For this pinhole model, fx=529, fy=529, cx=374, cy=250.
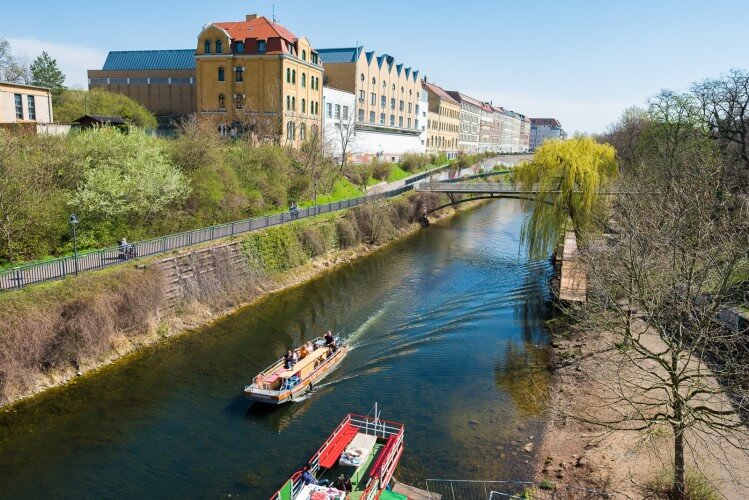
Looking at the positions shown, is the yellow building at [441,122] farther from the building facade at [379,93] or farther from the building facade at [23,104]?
the building facade at [23,104]

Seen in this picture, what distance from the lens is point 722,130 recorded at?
131 feet

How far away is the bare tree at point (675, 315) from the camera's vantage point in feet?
44.3

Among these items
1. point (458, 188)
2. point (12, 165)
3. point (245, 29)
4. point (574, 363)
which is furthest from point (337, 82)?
point (574, 363)

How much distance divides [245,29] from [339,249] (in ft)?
88.5

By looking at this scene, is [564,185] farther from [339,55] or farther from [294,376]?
[339,55]

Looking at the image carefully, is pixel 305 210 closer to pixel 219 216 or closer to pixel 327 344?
pixel 219 216

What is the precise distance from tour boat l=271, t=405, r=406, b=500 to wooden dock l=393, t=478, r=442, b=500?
1.12 ft

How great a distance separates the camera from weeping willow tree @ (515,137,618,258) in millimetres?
33250

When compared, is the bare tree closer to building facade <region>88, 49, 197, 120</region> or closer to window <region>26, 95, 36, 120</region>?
window <region>26, 95, 36, 120</region>

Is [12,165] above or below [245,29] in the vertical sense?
below

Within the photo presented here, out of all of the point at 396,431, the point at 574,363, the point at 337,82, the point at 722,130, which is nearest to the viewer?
the point at 396,431

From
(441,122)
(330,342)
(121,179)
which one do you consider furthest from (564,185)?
(441,122)

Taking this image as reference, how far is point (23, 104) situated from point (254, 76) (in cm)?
2112

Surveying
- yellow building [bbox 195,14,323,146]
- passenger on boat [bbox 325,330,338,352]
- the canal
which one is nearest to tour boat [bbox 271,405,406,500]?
the canal
